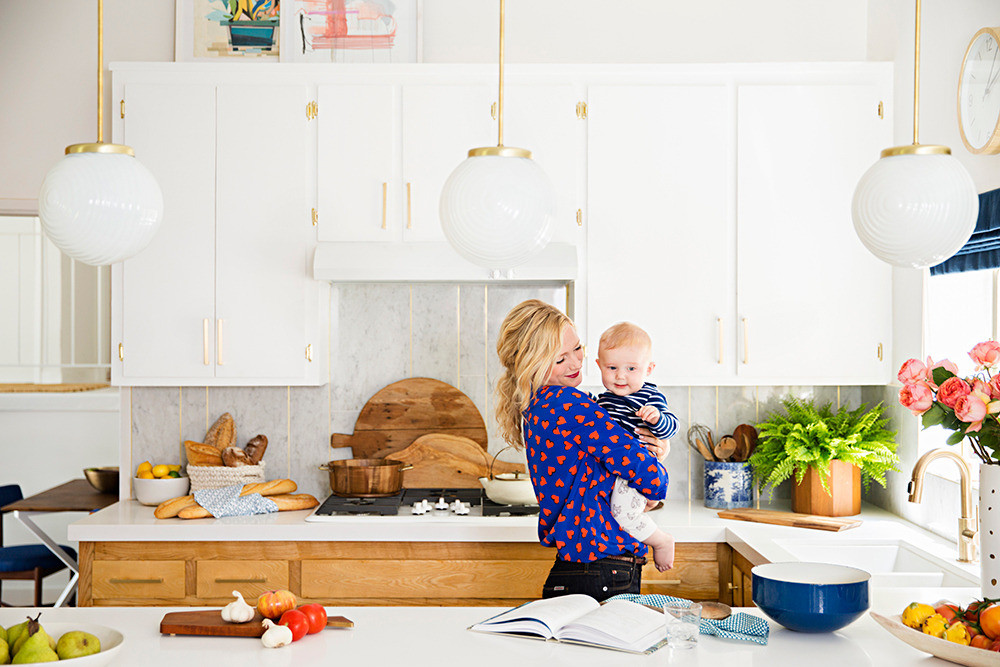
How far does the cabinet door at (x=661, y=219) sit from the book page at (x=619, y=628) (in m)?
1.48

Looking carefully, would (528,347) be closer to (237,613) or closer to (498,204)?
(498,204)

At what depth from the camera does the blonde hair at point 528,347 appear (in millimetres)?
2416

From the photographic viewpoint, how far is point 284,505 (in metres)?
3.16

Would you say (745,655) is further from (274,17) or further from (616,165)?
(274,17)

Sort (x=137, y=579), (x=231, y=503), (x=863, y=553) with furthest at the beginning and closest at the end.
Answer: (x=231, y=503), (x=137, y=579), (x=863, y=553)

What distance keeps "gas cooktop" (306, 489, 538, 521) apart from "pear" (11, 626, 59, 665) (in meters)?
1.48

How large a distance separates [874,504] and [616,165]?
5.62 feet

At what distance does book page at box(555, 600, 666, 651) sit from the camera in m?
1.71

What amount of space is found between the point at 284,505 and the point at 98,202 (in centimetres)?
180

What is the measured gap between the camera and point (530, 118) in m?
3.20

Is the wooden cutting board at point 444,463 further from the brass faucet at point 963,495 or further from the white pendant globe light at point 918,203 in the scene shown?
the white pendant globe light at point 918,203

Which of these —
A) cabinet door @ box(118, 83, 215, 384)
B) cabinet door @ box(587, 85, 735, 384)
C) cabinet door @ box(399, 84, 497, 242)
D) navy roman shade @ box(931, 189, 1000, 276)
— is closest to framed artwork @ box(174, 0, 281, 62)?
cabinet door @ box(118, 83, 215, 384)

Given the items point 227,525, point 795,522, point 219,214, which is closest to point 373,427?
point 227,525

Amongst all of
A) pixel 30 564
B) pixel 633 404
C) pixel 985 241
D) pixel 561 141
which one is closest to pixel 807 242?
pixel 985 241
